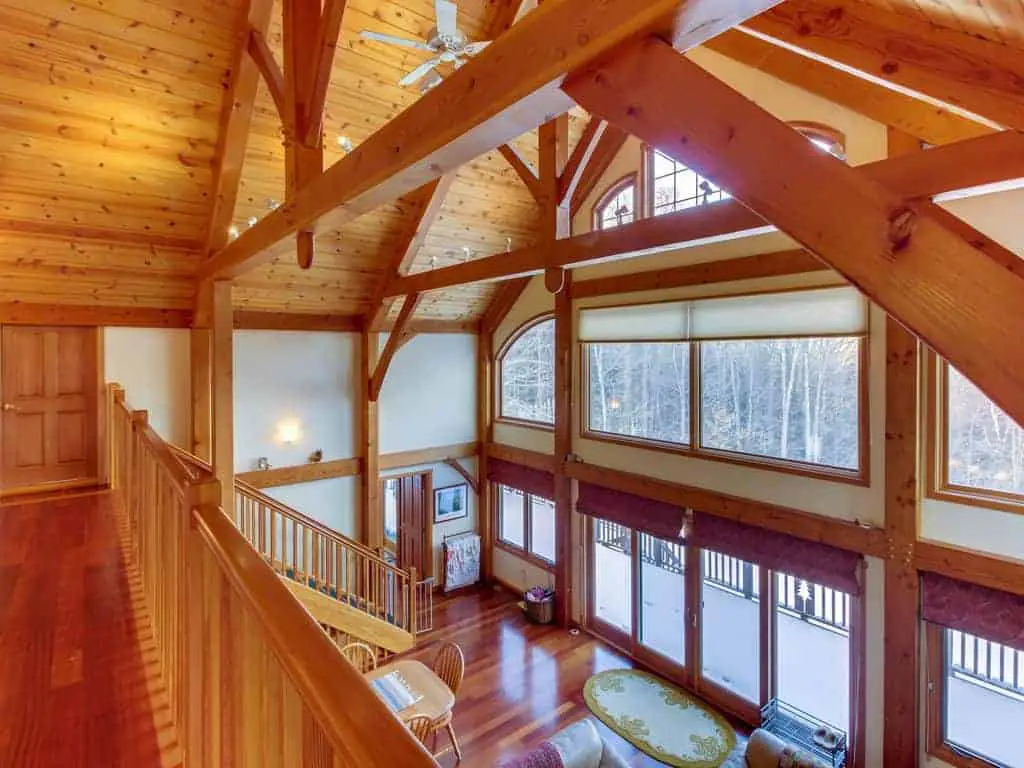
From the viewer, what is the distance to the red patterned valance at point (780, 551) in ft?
16.7


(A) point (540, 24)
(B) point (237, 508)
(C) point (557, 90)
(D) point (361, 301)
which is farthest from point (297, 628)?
(D) point (361, 301)

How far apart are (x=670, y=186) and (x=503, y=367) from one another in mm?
4382

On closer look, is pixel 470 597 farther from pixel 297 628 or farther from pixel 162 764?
pixel 297 628

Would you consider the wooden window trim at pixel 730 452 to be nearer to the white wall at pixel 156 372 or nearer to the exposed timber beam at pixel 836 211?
the exposed timber beam at pixel 836 211

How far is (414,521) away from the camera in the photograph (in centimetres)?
937

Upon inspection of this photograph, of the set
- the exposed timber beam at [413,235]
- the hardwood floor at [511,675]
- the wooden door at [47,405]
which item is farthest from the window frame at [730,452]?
the wooden door at [47,405]

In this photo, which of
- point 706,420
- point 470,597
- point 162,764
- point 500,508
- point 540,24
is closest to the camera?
point 540,24

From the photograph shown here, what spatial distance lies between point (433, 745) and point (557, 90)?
19.2 ft

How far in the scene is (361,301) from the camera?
8164mm

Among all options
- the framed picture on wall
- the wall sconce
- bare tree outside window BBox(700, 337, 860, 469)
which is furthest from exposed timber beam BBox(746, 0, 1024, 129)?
the framed picture on wall

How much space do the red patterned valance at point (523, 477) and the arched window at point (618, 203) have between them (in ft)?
12.5

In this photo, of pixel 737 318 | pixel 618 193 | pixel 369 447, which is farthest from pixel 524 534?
pixel 618 193

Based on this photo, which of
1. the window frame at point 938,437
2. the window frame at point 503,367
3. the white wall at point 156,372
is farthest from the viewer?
the window frame at point 503,367

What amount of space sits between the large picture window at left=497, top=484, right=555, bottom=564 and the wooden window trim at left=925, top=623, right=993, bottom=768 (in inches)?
189
